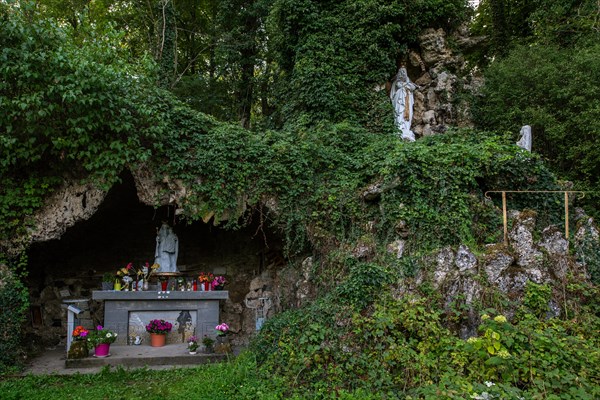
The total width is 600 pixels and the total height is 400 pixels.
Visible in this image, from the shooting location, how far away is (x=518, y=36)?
1316 cm

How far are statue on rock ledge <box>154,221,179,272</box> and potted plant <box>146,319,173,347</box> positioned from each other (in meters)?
1.24

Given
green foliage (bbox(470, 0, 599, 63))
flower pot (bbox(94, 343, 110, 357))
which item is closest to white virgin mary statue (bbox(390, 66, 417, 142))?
green foliage (bbox(470, 0, 599, 63))

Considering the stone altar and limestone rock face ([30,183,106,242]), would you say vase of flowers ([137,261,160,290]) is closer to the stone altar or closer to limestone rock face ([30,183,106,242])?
the stone altar

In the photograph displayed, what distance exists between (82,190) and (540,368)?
785 centimetres

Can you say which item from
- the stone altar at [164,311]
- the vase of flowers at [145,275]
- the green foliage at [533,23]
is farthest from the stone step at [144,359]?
the green foliage at [533,23]

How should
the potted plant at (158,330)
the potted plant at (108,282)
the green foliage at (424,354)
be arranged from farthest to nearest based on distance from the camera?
the potted plant at (108,282), the potted plant at (158,330), the green foliage at (424,354)

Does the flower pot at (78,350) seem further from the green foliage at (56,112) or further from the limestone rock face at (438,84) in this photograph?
the limestone rock face at (438,84)

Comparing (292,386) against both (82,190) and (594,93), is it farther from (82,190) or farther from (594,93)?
(594,93)

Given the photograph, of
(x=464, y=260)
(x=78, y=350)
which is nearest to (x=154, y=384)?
(x=78, y=350)

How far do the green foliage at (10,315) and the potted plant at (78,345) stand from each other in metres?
0.81

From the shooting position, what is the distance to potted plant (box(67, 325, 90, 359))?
703 centimetres

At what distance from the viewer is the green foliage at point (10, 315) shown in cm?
673

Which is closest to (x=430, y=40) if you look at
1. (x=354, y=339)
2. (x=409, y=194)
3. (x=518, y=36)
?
(x=518, y=36)

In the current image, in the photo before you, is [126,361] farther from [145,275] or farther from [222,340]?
[145,275]
